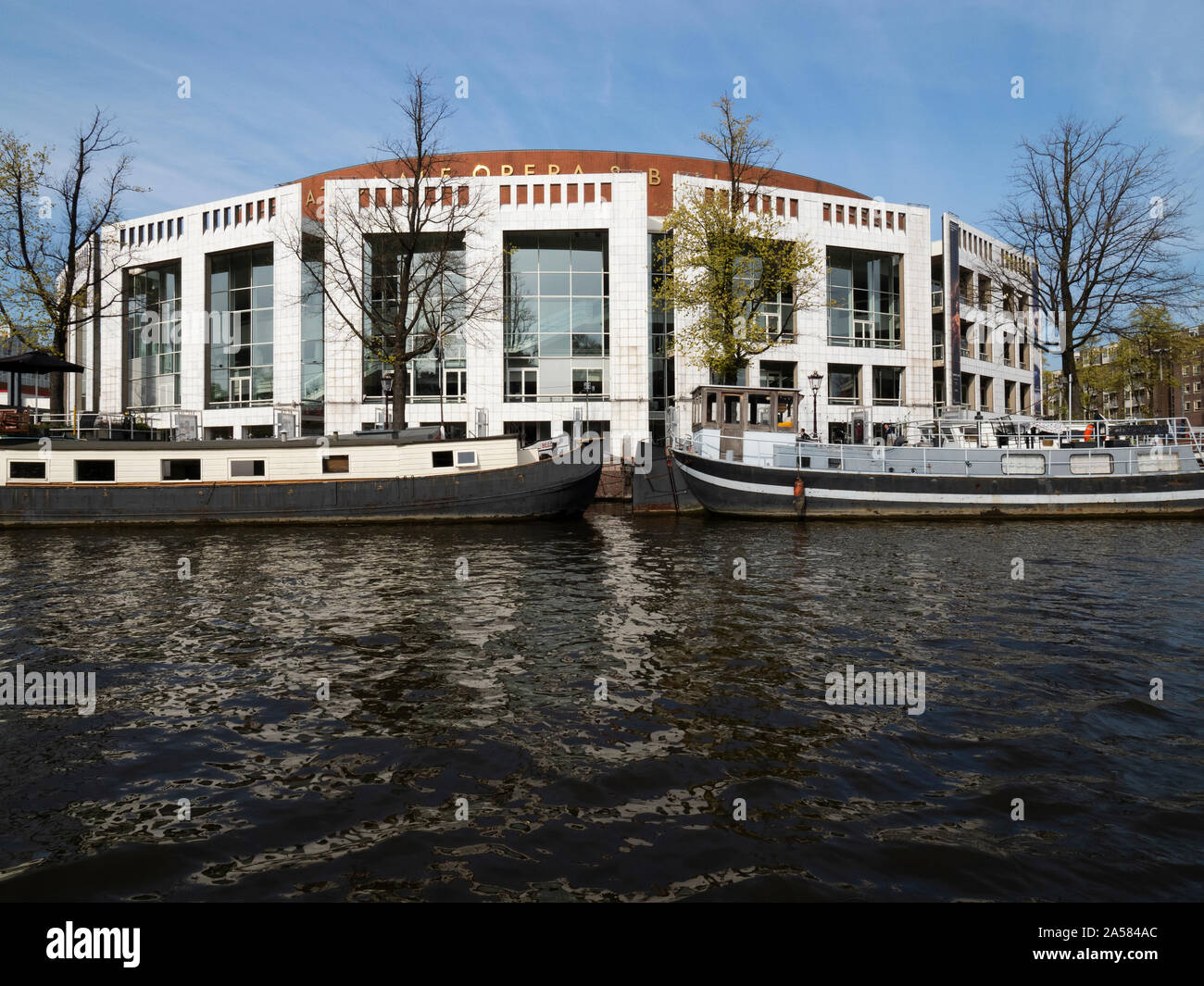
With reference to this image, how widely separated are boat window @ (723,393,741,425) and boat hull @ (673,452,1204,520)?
7.43 ft

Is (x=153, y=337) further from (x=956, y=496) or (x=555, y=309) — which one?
(x=956, y=496)

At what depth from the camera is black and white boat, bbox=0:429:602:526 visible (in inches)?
961

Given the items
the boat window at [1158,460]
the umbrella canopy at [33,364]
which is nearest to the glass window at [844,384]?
the boat window at [1158,460]

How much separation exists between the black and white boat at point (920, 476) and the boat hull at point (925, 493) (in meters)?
0.03

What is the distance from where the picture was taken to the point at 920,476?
25906mm

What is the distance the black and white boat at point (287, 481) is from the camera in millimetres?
24422

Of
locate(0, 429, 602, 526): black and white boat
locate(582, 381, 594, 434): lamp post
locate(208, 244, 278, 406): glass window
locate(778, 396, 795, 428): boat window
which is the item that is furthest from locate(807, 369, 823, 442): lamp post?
locate(208, 244, 278, 406): glass window

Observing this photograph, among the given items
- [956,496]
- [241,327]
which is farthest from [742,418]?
[241,327]

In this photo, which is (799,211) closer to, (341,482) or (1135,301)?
(1135,301)

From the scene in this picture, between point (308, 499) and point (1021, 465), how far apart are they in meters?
24.8

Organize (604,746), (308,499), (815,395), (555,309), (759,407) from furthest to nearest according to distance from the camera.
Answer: (555,309)
(815,395)
(759,407)
(308,499)
(604,746)

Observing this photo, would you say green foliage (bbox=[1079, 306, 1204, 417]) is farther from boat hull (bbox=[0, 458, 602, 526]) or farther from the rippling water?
the rippling water
